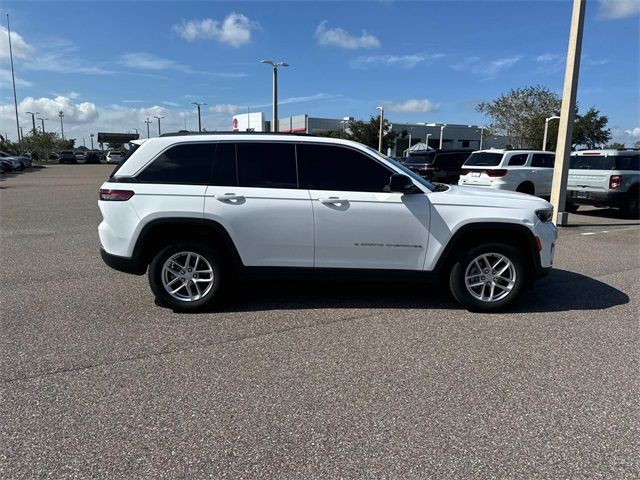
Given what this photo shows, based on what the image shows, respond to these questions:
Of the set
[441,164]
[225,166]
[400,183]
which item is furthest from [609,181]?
[225,166]

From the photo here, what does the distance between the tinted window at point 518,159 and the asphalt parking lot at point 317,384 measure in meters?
8.68

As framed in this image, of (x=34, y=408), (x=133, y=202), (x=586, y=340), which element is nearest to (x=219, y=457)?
(x=34, y=408)

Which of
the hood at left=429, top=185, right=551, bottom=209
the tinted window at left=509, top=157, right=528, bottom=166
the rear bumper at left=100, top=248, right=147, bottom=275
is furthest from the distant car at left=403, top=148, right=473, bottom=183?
the rear bumper at left=100, top=248, right=147, bottom=275

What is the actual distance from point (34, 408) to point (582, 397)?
3.66 m

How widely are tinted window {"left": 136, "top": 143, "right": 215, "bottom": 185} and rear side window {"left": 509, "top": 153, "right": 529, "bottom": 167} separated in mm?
11168

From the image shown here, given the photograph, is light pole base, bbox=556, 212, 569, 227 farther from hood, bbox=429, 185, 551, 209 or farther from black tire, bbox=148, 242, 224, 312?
black tire, bbox=148, 242, 224, 312

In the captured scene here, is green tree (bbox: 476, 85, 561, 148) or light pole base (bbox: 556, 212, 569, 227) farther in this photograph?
green tree (bbox: 476, 85, 561, 148)

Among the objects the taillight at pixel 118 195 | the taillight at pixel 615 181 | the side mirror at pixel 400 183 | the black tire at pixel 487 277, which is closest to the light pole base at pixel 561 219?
the taillight at pixel 615 181

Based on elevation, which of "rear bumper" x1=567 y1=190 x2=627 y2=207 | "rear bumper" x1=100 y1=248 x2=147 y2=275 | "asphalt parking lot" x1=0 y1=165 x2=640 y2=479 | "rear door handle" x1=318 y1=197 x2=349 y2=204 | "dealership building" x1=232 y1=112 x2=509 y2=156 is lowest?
"asphalt parking lot" x1=0 y1=165 x2=640 y2=479

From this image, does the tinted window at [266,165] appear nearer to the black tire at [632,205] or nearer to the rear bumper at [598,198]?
the rear bumper at [598,198]

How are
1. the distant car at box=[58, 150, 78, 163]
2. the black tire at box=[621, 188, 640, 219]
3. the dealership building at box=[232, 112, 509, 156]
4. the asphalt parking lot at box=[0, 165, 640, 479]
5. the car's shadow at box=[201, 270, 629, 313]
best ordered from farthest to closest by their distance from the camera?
1. the dealership building at box=[232, 112, 509, 156]
2. the distant car at box=[58, 150, 78, 163]
3. the black tire at box=[621, 188, 640, 219]
4. the car's shadow at box=[201, 270, 629, 313]
5. the asphalt parking lot at box=[0, 165, 640, 479]

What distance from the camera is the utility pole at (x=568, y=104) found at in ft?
33.0

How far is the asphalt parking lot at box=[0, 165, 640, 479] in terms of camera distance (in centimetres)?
264

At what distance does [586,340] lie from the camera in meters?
4.32
